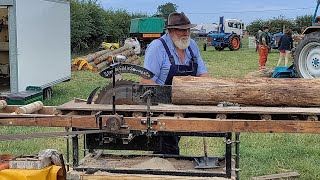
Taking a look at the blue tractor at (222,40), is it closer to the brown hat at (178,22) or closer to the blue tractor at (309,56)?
the blue tractor at (309,56)

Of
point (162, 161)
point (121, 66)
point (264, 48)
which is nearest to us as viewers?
point (121, 66)

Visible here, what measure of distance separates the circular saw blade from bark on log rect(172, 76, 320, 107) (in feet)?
1.15

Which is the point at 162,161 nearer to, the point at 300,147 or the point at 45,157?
the point at 45,157

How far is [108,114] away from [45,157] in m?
0.57

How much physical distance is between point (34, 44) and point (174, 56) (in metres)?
7.42

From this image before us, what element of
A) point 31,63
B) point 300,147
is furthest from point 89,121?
point 31,63

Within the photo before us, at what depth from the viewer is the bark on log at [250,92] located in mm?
4270

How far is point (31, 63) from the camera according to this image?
1209 centimetres

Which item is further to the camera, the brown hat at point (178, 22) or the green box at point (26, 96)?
the green box at point (26, 96)

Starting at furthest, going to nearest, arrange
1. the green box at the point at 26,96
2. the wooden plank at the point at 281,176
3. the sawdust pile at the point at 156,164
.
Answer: the green box at the point at 26,96 → the wooden plank at the point at 281,176 → the sawdust pile at the point at 156,164

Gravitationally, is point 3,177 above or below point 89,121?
below

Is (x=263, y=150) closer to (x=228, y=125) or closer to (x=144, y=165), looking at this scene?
(x=144, y=165)

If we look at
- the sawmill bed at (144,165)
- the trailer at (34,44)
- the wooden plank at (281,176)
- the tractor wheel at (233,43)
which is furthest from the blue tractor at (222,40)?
the sawmill bed at (144,165)

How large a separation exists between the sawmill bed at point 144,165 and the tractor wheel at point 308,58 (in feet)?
35.3
